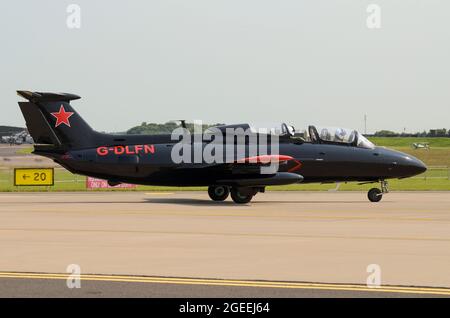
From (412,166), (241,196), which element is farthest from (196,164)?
(412,166)

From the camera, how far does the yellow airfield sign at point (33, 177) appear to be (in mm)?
46438

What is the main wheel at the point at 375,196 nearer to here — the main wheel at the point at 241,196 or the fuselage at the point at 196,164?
the fuselage at the point at 196,164

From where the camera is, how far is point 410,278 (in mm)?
11641

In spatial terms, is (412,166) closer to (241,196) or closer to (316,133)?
(316,133)

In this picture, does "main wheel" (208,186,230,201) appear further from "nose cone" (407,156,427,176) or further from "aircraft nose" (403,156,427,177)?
"nose cone" (407,156,427,176)

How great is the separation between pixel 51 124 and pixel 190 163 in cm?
584

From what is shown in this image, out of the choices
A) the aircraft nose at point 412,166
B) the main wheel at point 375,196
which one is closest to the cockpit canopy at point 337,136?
the aircraft nose at point 412,166

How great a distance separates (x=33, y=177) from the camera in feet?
154

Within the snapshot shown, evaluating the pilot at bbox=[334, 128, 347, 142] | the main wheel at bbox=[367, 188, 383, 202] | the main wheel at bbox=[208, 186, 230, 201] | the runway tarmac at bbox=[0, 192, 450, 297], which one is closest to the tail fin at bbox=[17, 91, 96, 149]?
the runway tarmac at bbox=[0, 192, 450, 297]

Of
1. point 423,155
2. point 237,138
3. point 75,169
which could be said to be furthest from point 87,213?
point 423,155

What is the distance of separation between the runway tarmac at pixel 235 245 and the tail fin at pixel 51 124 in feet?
13.3
